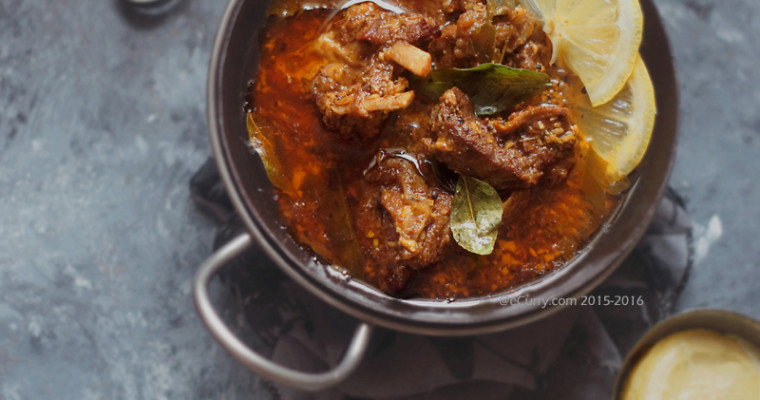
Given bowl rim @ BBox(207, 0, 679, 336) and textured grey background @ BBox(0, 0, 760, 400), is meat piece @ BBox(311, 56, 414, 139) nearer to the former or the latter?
bowl rim @ BBox(207, 0, 679, 336)

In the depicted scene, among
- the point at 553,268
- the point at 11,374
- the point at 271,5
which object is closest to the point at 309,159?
the point at 271,5

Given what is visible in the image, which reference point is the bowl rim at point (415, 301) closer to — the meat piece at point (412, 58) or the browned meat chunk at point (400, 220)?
the browned meat chunk at point (400, 220)

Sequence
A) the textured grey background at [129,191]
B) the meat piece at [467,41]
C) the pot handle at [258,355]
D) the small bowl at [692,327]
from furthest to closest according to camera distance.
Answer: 1. the textured grey background at [129,191]
2. the small bowl at [692,327]
3. the meat piece at [467,41]
4. the pot handle at [258,355]

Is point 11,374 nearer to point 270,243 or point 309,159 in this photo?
point 270,243

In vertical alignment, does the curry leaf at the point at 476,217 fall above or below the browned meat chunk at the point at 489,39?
below

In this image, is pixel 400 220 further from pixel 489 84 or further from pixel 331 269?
pixel 489 84

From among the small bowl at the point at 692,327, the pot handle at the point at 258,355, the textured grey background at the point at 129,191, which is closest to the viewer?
the pot handle at the point at 258,355

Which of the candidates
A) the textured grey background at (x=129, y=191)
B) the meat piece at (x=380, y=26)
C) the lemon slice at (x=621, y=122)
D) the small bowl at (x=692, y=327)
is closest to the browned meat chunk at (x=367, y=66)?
the meat piece at (x=380, y=26)
